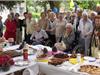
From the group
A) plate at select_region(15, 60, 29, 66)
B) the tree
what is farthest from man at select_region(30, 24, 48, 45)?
the tree

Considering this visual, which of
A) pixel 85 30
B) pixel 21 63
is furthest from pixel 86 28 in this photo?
pixel 21 63

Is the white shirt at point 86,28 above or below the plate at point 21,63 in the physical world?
above

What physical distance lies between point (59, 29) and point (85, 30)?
0.72 meters

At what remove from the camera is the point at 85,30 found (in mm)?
5547

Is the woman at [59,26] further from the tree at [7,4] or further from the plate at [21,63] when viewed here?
the tree at [7,4]

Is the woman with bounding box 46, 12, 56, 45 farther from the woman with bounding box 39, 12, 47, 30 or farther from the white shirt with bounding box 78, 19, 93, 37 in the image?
the white shirt with bounding box 78, 19, 93, 37

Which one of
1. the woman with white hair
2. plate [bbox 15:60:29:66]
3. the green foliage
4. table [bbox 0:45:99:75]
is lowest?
table [bbox 0:45:99:75]

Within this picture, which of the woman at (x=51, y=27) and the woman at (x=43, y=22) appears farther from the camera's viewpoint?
the woman at (x=43, y=22)

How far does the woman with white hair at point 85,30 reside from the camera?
5180 millimetres

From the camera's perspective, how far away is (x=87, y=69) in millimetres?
3318

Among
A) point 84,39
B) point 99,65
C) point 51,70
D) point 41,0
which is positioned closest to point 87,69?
point 99,65

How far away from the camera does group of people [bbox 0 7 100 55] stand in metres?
5.23

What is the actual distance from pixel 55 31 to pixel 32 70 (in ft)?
8.47

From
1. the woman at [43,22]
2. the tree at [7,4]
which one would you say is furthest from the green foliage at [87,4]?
the woman at [43,22]
